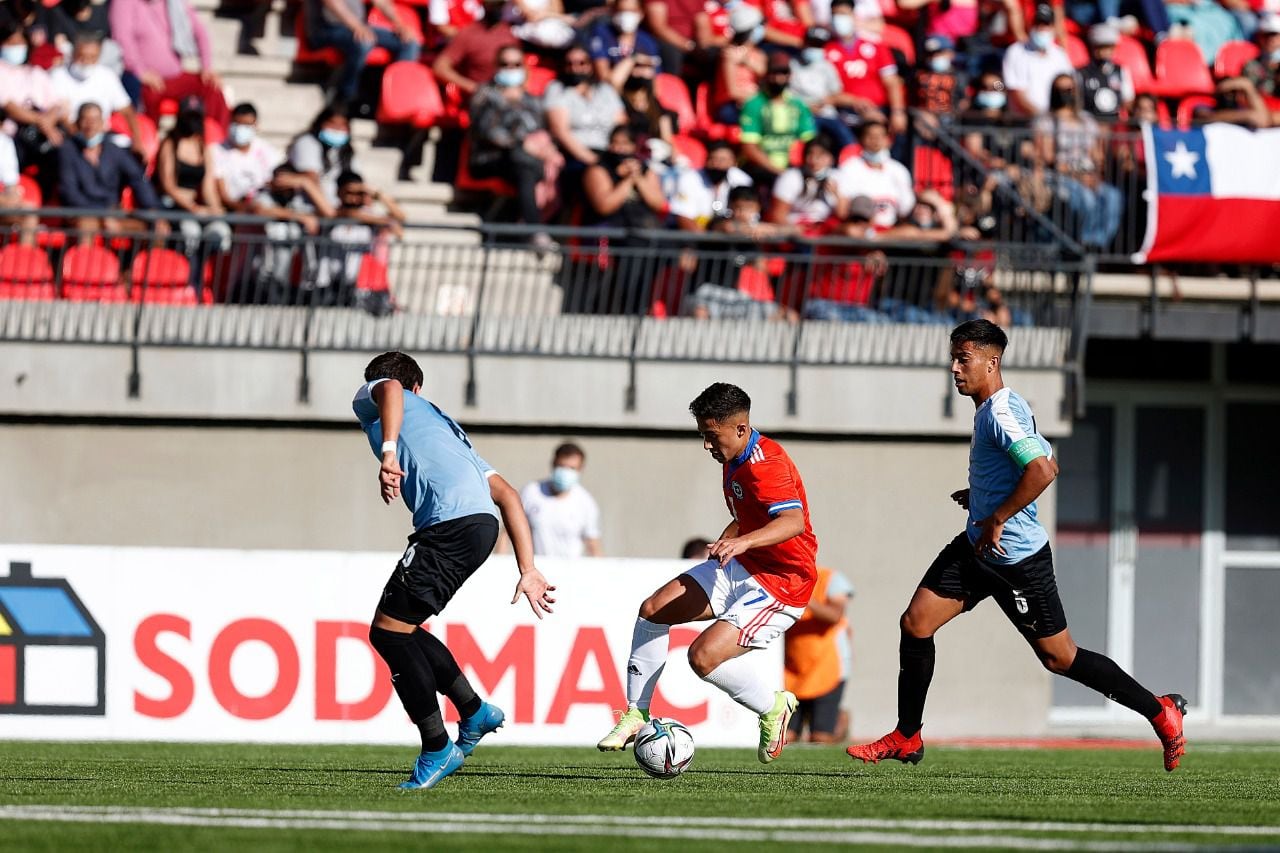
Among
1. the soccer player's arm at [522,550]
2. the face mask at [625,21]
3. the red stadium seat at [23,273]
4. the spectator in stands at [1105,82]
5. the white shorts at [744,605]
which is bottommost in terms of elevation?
the white shorts at [744,605]

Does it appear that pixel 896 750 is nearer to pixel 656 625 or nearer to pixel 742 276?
pixel 656 625

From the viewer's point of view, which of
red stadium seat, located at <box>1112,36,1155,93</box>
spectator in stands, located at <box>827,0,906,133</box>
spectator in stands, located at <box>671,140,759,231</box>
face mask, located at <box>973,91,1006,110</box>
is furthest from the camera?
red stadium seat, located at <box>1112,36,1155,93</box>

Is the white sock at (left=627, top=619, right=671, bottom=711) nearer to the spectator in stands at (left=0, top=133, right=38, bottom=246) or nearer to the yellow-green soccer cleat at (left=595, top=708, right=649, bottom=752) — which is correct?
the yellow-green soccer cleat at (left=595, top=708, right=649, bottom=752)

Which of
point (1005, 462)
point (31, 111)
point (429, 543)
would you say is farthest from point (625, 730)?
point (31, 111)

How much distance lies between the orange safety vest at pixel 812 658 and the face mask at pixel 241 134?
5997 millimetres

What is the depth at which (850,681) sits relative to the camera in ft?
55.9

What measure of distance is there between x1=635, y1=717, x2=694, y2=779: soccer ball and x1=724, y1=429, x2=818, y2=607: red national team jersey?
2.95ft

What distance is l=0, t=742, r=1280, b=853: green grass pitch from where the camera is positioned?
6.17 meters

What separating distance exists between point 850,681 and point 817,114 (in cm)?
518

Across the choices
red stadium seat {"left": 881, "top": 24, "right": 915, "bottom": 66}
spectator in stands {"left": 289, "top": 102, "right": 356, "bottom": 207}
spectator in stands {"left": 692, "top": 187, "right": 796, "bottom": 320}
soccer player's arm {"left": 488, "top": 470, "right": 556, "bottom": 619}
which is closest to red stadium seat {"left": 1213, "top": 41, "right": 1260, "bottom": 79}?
red stadium seat {"left": 881, "top": 24, "right": 915, "bottom": 66}

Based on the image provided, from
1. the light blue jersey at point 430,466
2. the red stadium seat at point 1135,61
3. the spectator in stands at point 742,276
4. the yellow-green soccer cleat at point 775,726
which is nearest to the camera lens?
the light blue jersey at point 430,466

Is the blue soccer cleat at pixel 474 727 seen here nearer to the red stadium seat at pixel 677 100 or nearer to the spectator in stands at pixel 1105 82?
the red stadium seat at pixel 677 100

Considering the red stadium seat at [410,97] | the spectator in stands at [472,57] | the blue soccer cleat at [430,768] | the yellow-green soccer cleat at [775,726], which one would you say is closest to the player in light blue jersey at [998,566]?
the yellow-green soccer cleat at [775,726]

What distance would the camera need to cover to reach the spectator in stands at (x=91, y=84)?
16.8 m
